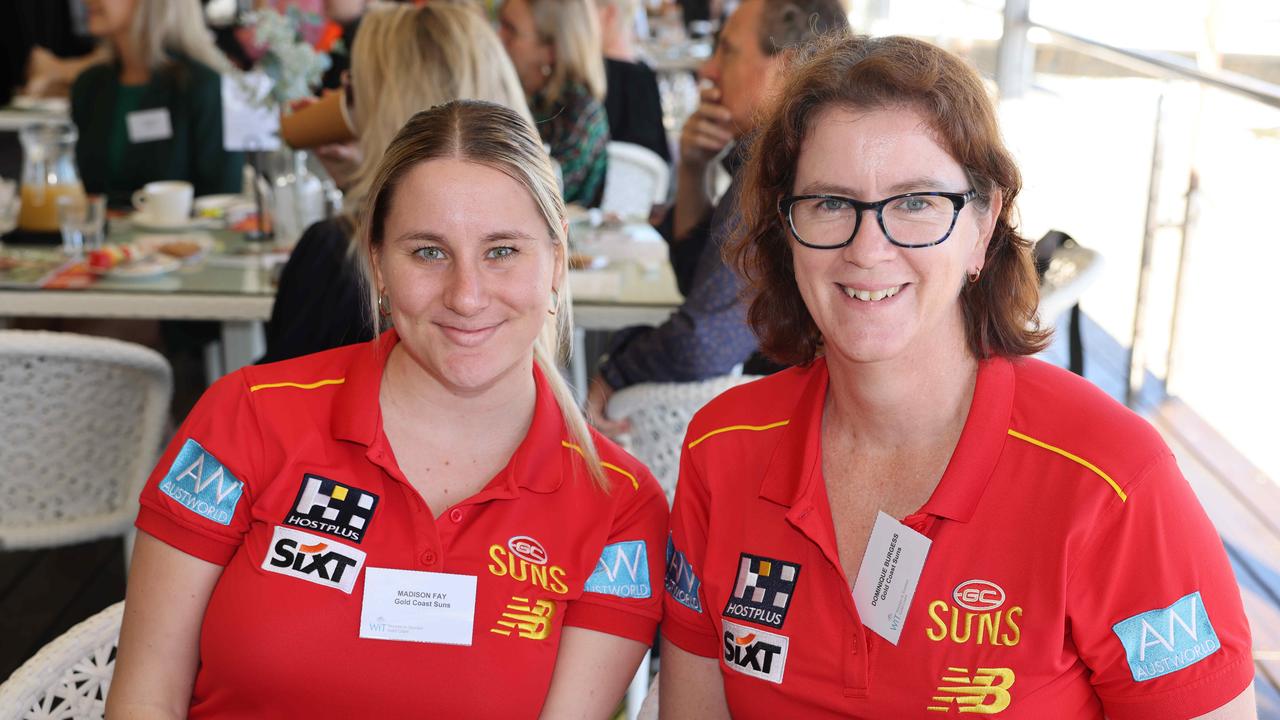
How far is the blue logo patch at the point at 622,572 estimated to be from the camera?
1534 mm

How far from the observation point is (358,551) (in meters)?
1.50

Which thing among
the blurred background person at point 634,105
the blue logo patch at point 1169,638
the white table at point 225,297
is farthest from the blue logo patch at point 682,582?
the blurred background person at point 634,105

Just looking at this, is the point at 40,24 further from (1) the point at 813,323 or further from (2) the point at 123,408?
(1) the point at 813,323

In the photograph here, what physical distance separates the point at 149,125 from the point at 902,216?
3.58 m

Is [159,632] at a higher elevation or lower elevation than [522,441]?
lower

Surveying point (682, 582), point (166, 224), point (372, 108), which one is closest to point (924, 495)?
point (682, 582)

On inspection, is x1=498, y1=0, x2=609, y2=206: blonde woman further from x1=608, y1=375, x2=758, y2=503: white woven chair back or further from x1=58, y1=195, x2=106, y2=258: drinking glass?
x1=608, y1=375, x2=758, y2=503: white woven chair back

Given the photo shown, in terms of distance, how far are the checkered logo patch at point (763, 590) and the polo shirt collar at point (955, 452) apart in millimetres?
74

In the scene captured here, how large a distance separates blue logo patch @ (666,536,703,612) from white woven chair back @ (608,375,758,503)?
0.62 metres

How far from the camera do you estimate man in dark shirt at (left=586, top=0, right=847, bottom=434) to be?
8.30ft

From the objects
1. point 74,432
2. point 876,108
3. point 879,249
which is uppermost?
point 876,108

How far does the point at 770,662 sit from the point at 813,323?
448 mm

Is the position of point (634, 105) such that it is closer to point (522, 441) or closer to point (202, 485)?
point (522, 441)

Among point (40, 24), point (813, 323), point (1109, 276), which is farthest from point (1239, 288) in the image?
point (40, 24)
